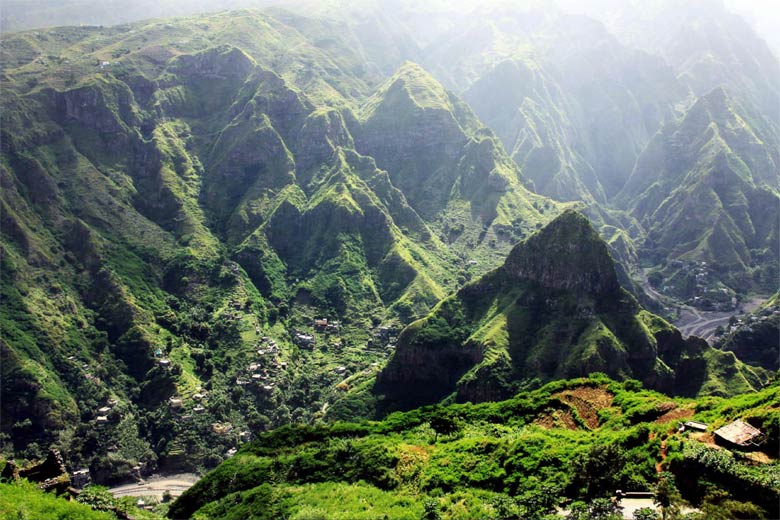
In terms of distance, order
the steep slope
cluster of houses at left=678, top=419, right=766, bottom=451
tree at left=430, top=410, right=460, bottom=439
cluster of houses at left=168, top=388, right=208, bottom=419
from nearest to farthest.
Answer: cluster of houses at left=678, top=419, right=766, bottom=451 < tree at left=430, top=410, right=460, bottom=439 < the steep slope < cluster of houses at left=168, top=388, right=208, bottom=419

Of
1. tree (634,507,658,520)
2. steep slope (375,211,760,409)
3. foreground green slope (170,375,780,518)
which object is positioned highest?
tree (634,507,658,520)

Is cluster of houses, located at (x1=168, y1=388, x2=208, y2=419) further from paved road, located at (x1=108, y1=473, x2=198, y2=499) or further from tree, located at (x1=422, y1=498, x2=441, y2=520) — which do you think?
tree, located at (x1=422, y1=498, x2=441, y2=520)

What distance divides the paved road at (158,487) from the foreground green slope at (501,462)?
62.0 metres

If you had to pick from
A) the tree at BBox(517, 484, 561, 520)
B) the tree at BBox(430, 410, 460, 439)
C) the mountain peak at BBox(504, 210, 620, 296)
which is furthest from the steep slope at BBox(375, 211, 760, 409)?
the tree at BBox(517, 484, 561, 520)

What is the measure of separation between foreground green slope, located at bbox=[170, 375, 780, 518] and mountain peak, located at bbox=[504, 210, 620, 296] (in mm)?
56058

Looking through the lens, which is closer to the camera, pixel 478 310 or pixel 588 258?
pixel 588 258

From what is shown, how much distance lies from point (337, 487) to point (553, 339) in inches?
3506

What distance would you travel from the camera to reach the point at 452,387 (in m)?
154

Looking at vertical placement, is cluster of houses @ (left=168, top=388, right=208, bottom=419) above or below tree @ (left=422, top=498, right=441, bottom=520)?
below

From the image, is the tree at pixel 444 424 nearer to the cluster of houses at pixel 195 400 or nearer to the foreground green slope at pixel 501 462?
the foreground green slope at pixel 501 462

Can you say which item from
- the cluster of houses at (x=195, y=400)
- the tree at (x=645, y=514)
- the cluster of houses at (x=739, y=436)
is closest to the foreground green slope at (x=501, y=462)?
A: the cluster of houses at (x=739, y=436)

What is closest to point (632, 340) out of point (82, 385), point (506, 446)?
point (506, 446)

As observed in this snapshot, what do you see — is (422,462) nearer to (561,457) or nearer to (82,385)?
(561,457)

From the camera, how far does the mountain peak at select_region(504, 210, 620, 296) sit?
505 ft
